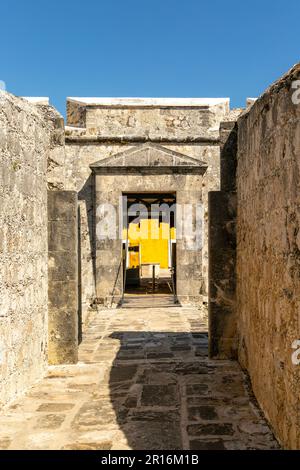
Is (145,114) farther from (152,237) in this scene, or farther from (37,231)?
(37,231)

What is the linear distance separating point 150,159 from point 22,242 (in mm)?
5823

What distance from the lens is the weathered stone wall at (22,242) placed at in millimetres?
3861

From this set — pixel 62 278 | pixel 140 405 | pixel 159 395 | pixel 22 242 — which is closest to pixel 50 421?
pixel 140 405

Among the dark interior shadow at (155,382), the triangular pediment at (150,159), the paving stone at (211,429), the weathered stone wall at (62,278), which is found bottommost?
the dark interior shadow at (155,382)

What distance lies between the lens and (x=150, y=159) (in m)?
9.71

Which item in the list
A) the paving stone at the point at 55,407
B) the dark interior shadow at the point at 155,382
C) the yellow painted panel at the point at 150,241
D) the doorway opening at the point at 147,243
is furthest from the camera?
the yellow painted panel at the point at 150,241

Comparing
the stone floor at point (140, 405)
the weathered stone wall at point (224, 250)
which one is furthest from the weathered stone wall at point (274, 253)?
the weathered stone wall at point (224, 250)

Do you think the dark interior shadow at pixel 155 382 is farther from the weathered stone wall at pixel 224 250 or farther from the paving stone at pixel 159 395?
the weathered stone wall at pixel 224 250

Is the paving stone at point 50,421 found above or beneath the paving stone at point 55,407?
above

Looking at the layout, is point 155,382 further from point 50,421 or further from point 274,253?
point 274,253

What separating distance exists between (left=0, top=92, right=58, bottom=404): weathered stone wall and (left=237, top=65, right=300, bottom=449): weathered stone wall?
220 cm

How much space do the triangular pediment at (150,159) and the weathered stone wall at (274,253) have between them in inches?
196

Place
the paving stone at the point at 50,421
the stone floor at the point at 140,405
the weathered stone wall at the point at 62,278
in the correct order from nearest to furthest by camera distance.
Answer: the stone floor at the point at 140,405, the paving stone at the point at 50,421, the weathered stone wall at the point at 62,278
